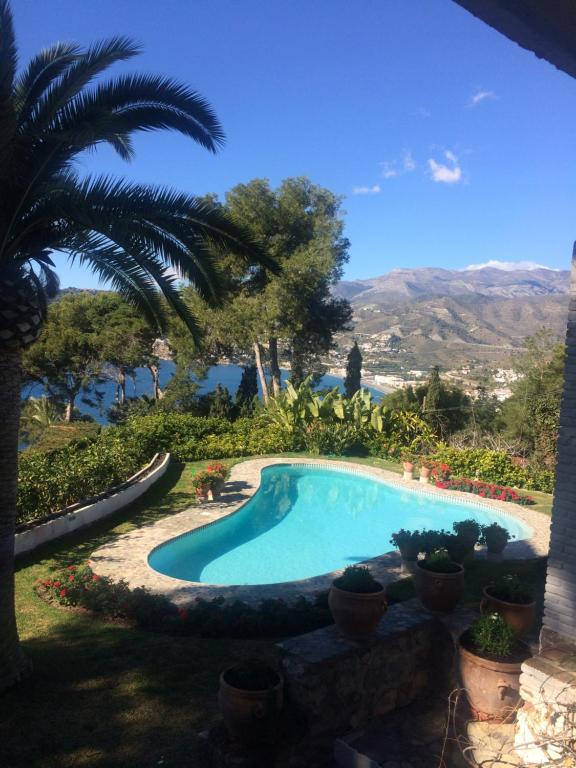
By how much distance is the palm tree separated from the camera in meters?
5.03

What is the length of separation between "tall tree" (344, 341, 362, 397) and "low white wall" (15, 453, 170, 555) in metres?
13.5

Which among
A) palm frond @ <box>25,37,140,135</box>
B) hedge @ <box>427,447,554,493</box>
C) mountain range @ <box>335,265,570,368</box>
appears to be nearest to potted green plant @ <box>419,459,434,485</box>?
hedge @ <box>427,447,554,493</box>

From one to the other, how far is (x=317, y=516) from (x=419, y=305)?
107m

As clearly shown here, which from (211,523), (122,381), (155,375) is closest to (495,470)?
(211,523)

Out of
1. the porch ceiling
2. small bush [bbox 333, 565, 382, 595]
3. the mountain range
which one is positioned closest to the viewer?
the porch ceiling

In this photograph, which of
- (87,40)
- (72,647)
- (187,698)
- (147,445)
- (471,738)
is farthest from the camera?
(147,445)

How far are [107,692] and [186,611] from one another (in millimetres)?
1903

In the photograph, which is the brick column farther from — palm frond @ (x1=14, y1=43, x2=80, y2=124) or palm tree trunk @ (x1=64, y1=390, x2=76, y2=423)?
palm tree trunk @ (x1=64, y1=390, x2=76, y2=423)

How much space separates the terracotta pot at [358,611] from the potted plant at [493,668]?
0.78 metres

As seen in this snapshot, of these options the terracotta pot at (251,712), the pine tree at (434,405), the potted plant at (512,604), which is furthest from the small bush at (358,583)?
the pine tree at (434,405)

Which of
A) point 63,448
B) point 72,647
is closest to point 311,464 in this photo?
point 63,448

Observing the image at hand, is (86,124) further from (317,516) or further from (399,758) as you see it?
(317,516)

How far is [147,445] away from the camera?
53.1ft

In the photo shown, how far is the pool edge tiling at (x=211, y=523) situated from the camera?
27.2ft
